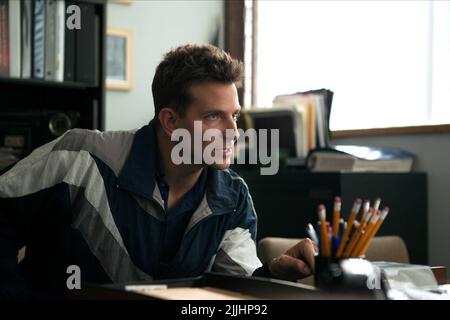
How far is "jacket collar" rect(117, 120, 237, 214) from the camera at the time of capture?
1.51 meters

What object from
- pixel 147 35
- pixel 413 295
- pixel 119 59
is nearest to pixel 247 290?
pixel 413 295

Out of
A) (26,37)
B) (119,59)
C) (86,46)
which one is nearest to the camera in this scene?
(26,37)

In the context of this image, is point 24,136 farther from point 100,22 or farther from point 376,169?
point 376,169

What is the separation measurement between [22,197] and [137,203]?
0.24 m

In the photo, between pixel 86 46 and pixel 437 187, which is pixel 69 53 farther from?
pixel 437 187

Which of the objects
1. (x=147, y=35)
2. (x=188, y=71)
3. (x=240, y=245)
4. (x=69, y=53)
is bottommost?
(x=240, y=245)

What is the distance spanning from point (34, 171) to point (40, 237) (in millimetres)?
161

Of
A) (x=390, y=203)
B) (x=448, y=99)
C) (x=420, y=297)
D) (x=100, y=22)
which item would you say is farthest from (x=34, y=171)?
(x=448, y=99)

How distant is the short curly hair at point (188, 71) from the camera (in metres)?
1.56

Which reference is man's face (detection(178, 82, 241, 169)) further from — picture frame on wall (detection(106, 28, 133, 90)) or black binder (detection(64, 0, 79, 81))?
picture frame on wall (detection(106, 28, 133, 90))

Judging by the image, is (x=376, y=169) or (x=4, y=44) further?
(x=376, y=169)

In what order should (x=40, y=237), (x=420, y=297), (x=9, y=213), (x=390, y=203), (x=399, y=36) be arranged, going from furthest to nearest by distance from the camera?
(x=399, y=36) < (x=390, y=203) < (x=40, y=237) < (x=9, y=213) < (x=420, y=297)

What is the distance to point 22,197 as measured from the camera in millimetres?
1463

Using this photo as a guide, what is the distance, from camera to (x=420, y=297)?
1045 mm
